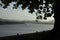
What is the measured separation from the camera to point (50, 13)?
16969mm

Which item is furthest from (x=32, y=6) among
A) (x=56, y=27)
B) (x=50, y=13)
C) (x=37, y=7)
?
(x=56, y=27)

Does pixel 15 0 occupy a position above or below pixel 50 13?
above

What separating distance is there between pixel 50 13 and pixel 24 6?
7.69 feet

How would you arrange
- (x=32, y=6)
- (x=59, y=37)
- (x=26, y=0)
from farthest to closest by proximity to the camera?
(x=32, y=6) < (x=26, y=0) < (x=59, y=37)

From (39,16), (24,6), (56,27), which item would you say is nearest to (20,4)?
(24,6)

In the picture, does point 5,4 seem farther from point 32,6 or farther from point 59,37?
point 59,37

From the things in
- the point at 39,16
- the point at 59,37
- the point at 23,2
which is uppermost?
the point at 23,2

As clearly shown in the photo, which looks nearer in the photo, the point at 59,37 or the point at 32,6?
the point at 59,37

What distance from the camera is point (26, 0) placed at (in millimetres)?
15133

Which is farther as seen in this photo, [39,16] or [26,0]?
[39,16]

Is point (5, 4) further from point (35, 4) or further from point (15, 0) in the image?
point (35, 4)

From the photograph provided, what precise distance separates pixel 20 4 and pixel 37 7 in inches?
53.0

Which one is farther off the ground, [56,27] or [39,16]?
[39,16]

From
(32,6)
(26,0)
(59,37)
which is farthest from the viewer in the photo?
(32,6)
